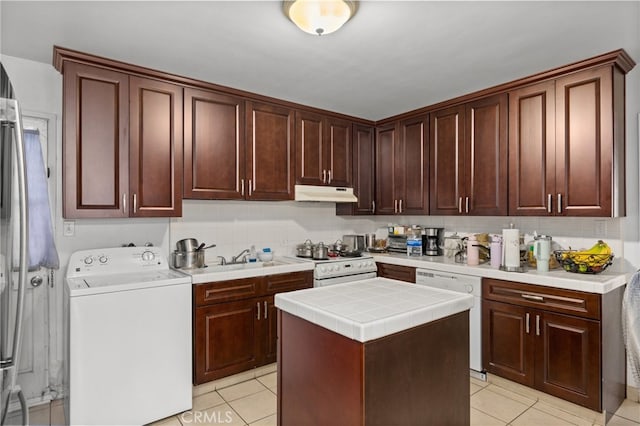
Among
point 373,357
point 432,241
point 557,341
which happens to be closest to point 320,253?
point 432,241

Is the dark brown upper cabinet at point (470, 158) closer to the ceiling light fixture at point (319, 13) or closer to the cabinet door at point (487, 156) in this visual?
the cabinet door at point (487, 156)

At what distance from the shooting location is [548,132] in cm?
277

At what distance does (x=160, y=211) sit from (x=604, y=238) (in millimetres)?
3385

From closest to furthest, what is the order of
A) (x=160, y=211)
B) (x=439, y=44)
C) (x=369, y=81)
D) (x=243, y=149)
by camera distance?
(x=439, y=44) → (x=160, y=211) → (x=369, y=81) → (x=243, y=149)

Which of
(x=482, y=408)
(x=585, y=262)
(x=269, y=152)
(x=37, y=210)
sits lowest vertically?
(x=482, y=408)

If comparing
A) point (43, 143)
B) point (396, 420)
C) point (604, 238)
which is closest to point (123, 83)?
point (43, 143)

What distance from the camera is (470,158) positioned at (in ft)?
10.9

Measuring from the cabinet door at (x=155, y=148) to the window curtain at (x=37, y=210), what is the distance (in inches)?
34.8

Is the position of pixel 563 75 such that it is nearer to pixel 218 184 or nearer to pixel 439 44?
pixel 439 44

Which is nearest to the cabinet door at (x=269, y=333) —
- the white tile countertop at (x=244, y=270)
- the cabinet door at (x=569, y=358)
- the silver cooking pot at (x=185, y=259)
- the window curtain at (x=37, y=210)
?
the white tile countertop at (x=244, y=270)

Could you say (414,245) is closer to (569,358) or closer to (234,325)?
(569,358)

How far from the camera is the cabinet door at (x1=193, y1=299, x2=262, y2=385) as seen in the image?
8.89 ft

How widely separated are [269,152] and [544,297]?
8.15 ft

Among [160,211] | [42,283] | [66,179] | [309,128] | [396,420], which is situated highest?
[309,128]
